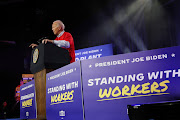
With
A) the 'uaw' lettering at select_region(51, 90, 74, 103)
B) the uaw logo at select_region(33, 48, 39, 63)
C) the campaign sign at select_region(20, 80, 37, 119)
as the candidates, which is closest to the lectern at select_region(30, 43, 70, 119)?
the uaw logo at select_region(33, 48, 39, 63)

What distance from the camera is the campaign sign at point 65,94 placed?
1.59m

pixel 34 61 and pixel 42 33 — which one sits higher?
pixel 42 33

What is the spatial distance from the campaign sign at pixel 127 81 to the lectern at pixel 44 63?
0.66 meters

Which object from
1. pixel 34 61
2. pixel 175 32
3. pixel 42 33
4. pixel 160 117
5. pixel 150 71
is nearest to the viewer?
pixel 160 117

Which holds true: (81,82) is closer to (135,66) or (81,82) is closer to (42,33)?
(135,66)

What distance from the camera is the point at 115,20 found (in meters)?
6.54

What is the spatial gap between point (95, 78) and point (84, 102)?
200 mm

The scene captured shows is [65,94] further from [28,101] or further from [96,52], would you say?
[96,52]

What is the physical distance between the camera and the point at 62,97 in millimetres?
1780

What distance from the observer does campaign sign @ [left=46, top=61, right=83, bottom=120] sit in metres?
1.59

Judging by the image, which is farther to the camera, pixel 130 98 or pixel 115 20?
pixel 115 20

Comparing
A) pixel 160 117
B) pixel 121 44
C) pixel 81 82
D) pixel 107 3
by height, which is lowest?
pixel 160 117

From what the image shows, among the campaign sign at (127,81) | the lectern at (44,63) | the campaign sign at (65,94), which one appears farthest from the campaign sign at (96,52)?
Result: the campaign sign at (127,81)

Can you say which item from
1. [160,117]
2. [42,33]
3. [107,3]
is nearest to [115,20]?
[107,3]
